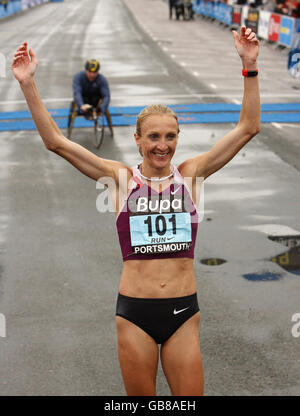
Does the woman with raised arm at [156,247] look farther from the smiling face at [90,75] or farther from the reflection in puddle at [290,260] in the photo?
the smiling face at [90,75]

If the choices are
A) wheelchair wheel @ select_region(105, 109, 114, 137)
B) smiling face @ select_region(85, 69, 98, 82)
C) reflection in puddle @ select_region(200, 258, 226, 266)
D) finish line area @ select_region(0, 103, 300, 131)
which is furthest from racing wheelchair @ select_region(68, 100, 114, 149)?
reflection in puddle @ select_region(200, 258, 226, 266)

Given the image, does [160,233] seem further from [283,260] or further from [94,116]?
[94,116]

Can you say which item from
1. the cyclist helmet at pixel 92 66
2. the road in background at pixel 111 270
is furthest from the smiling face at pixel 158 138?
the cyclist helmet at pixel 92 66

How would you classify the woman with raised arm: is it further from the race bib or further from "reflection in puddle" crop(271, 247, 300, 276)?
"reflection in puddle" crop(271, 247, 300, 276)

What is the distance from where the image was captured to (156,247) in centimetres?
394

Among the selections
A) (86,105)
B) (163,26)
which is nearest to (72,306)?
(86,105)

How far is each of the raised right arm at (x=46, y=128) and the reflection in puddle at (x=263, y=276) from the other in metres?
4.27

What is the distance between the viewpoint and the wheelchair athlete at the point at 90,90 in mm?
14203

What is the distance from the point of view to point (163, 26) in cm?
5022

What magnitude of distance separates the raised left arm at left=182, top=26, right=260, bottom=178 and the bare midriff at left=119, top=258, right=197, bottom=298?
23.0 inches

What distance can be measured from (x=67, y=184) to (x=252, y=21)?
28.4 metres

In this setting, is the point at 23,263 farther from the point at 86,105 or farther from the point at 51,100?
the point at 51,100

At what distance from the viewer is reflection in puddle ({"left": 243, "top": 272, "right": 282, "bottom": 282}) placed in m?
8.04

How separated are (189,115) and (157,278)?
15133 mm
